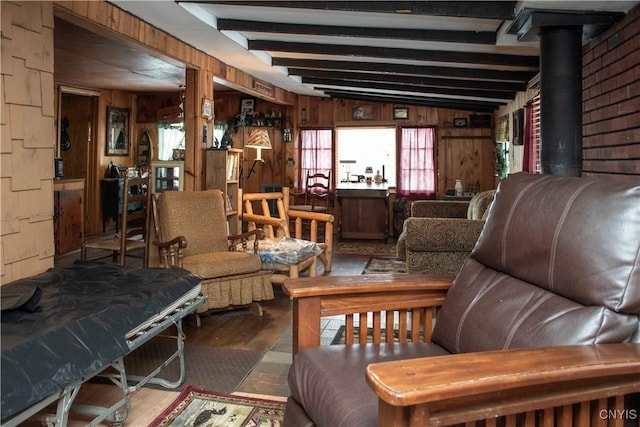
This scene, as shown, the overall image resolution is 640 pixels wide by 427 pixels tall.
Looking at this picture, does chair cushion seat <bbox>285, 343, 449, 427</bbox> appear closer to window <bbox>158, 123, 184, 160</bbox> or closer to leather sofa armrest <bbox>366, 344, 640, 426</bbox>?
leather sofa armrest <bbox>366, 344, 640, 426</bbox>

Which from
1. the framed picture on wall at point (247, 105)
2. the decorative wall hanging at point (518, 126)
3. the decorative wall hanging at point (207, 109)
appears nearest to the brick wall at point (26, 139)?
the decorative wall hanging at point (207, 109)

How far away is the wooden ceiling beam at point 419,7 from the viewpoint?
287cm

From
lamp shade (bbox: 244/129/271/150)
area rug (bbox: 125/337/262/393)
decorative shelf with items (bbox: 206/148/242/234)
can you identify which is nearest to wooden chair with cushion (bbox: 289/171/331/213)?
lamp shade (bbox: 244/129/271/150)

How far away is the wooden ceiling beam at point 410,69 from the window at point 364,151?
3019mm

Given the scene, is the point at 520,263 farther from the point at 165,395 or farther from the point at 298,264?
the point at 298,264

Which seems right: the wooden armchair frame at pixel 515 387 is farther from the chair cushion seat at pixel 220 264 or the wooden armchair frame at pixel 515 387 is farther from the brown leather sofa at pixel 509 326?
the chair cushion seat at pixel 220 264

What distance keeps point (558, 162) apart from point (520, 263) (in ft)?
5.46

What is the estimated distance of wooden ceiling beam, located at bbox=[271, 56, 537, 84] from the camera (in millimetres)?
4652

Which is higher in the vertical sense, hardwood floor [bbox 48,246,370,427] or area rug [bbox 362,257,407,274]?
area rug [bbox 362,257,407,274]

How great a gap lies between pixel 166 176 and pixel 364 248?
302 cm

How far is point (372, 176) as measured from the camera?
817 cm

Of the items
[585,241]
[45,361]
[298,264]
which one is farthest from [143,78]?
[585,241]

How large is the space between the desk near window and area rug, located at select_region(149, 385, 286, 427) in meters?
5.25

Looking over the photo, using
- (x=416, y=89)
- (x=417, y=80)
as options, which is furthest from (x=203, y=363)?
(x=416, y=89)
